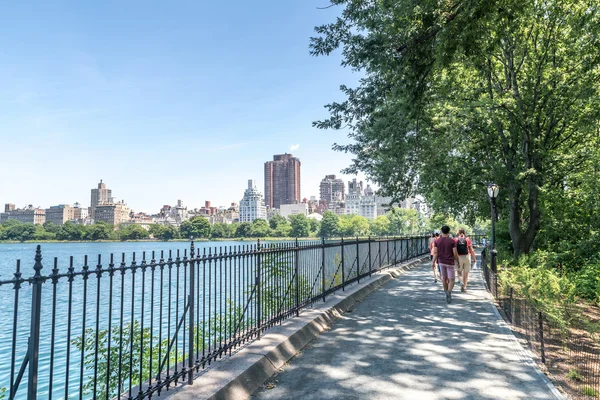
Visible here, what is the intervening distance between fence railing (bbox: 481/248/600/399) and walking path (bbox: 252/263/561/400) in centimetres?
25

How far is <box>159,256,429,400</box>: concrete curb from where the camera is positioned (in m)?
4.74

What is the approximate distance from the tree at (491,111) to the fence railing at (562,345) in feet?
17.6

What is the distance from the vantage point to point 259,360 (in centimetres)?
568

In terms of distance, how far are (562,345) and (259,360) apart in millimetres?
5332

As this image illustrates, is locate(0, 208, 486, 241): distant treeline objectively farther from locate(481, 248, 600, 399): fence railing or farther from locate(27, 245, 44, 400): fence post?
locate(27, 245, 44, 400): fence post

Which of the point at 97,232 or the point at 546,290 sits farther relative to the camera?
the point at 97,232

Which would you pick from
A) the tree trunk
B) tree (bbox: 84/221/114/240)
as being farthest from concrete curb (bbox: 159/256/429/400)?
tree (bbox: 84/221/114/240)

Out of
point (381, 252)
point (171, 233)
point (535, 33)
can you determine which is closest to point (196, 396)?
point (381, 252)

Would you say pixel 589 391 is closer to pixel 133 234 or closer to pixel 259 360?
pixel 259 360

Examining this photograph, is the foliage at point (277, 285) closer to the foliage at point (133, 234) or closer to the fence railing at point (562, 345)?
the fence railing at point (562, 345)

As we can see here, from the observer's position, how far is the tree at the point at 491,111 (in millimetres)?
12516

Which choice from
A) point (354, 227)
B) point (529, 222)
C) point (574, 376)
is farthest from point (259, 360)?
point (354, 227)

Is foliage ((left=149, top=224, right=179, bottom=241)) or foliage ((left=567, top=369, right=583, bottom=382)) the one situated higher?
foliage ((left=567, top=369, right=583, bottom=382))

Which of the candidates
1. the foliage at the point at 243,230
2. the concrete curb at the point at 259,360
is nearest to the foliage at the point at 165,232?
the foliage at the point at 243,230
